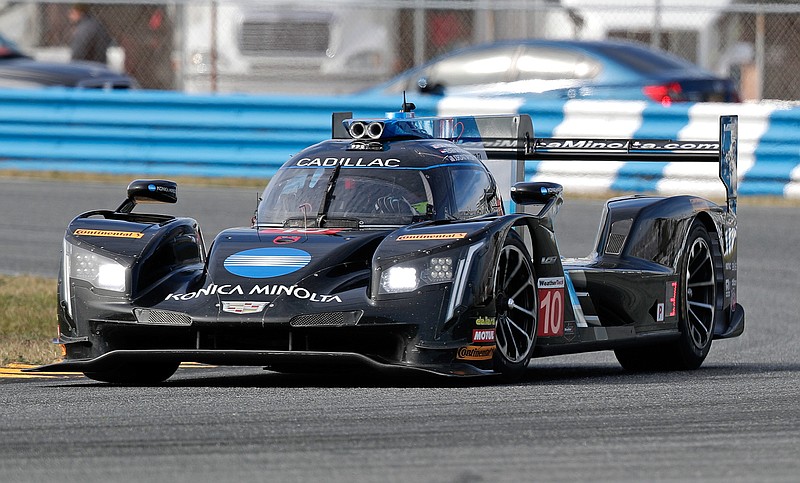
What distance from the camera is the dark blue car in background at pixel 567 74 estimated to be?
18.3 metres

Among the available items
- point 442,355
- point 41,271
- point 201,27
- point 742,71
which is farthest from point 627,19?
point 442,355

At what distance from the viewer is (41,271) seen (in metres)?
13.2

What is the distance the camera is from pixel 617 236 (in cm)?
909

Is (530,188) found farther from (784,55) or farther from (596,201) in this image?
(784,55)

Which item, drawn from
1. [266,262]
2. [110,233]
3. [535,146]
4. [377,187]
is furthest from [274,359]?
[535,146]

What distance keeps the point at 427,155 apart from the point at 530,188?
24.6 inches

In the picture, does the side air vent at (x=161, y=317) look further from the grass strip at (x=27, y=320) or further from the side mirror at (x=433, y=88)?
the side mirror at (x=433, y=88)

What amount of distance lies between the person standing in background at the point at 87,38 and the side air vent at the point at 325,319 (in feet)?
53.6

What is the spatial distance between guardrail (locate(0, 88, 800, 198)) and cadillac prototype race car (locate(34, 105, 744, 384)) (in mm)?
7862

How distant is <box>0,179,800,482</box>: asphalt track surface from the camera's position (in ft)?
17.0

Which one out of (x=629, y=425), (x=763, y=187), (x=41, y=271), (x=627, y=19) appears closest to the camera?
(x=629, y=425)

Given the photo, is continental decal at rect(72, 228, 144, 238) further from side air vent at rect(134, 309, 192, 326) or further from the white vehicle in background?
the white vehicle in background

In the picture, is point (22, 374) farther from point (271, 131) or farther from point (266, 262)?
point (271, 131)

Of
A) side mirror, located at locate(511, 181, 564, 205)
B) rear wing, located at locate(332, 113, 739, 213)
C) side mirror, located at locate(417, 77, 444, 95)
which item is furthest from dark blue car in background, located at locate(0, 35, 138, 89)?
side mirror, located at locate(511, 181, 564, 205)
